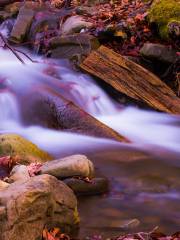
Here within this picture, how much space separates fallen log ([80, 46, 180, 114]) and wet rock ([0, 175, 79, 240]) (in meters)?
4.38

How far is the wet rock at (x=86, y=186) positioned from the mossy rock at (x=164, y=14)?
4.80 metres

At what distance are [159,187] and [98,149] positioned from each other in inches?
58.2

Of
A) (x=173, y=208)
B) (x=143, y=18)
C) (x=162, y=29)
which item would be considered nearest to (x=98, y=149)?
(x=173, y=208)

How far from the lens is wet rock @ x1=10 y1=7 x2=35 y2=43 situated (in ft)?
37.1

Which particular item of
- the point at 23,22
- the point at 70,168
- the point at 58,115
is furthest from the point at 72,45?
the point at 70,168

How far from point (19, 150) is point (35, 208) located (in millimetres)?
1948

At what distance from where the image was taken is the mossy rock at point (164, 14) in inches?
359

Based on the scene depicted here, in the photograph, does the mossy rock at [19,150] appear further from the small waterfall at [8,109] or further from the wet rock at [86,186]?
the small waterfall at [8,109]

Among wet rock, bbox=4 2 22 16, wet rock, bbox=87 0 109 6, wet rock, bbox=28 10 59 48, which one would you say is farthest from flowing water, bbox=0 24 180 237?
wet rock, bbox=87 0 109 6

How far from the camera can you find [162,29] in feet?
30.1

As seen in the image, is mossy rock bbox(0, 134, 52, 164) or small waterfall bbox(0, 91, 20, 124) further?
small waterfall bbox(0, 91, 20, 124)

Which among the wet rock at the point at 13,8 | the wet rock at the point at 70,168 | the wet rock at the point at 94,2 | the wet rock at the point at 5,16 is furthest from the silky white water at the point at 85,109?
the wet rock at the point at 94,2

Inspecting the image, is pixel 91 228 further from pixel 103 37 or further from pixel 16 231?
pixel 103 37

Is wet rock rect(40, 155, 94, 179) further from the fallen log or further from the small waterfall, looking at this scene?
the fallen log
